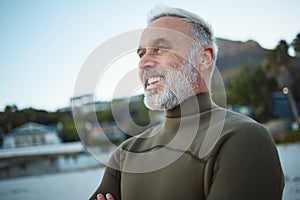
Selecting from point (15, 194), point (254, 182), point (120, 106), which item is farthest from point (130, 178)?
point (15, 194)

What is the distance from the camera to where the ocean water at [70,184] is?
1438 millimetres

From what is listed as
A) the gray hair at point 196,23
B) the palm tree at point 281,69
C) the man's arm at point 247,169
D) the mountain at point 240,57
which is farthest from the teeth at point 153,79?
the palm tree at point 281,69

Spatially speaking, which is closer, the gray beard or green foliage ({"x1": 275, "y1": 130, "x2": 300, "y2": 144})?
the gray beard

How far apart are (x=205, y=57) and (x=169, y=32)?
0.31 ft

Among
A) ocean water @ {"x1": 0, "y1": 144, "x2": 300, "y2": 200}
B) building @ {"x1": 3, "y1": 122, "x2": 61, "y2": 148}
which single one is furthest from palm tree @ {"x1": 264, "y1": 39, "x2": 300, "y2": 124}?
building @ {"x1": 3, "y1": 122, "x2": 61, "y2": 148}

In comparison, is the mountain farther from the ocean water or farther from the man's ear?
the man's ear

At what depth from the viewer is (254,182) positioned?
1.59 feet

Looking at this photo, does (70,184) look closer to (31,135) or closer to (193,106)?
(31,135)

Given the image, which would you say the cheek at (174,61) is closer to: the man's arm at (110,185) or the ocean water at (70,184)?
the man's arm at (110,185)

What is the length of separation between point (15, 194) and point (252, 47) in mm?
1331

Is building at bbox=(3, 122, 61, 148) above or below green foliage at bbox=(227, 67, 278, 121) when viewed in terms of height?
below

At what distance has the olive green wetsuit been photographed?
49cm

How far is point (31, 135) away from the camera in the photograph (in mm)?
1507

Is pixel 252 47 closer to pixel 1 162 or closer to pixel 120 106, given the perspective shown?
pixel 120 106
